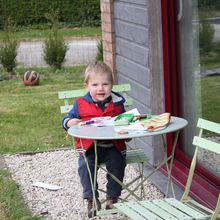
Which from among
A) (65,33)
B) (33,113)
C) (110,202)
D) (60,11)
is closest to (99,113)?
(110,202)

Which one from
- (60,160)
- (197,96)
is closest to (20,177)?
(60,160)

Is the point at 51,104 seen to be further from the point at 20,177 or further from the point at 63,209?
the point at 63,209

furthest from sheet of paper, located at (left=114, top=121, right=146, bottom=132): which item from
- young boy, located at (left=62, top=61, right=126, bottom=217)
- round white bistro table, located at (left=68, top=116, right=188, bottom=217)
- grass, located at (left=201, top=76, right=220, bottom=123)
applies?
grass, located at (left=201, top=76, right=220, bottom=123)

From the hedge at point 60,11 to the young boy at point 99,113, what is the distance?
1755cm

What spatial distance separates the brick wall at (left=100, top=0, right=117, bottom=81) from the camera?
25.4 feet

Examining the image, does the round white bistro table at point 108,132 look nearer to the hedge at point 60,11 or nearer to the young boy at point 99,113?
the young boy at point 99,113

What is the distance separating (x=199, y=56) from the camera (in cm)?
615

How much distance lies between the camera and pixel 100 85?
5254mm

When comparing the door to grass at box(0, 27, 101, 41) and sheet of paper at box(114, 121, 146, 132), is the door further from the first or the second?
grass at box(0, 27, 101, 41)

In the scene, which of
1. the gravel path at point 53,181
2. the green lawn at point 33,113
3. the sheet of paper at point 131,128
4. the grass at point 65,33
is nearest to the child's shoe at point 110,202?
the gravel path at point 53,181

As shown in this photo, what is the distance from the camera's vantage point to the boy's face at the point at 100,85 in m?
5.24

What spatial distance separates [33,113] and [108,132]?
5376mm

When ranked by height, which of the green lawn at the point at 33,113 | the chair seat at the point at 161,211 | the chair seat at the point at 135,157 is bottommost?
the green lawn at the point at 33,113

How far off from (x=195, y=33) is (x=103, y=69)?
123 cm
